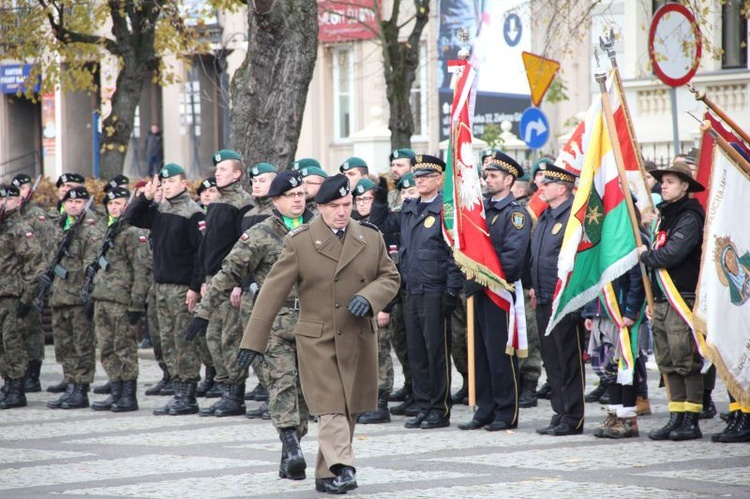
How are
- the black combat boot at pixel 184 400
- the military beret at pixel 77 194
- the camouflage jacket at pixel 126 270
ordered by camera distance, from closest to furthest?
the black combat boot at pixel 184 400, the camouflage jacket at pixel 126 270, the military beret at pixel 77 194

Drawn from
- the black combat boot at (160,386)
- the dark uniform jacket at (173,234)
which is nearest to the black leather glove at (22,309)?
the black combat boot at (160,386)

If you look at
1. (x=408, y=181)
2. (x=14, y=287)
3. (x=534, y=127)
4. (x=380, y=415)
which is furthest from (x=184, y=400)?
(x=534, y=127)

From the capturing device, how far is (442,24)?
104ft

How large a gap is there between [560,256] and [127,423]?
4165 millimetres

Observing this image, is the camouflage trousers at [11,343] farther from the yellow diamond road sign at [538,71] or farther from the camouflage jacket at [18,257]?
the yellow diamond road sign at [538,71]

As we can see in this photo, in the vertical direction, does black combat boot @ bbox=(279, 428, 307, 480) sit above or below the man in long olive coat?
below

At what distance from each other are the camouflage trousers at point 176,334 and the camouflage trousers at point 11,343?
1.60m

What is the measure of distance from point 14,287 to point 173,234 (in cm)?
194

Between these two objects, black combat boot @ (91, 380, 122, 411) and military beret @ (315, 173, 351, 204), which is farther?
black combat boot @ (91, 380, 122, 411)

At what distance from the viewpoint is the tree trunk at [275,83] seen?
53.0 feet

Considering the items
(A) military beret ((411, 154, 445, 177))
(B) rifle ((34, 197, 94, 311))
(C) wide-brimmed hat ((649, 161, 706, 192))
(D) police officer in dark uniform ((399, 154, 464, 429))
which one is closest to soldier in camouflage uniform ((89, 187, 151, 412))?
(B) rifle ((34, 197, 94, 311))

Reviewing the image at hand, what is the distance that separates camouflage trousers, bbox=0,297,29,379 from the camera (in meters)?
14.5

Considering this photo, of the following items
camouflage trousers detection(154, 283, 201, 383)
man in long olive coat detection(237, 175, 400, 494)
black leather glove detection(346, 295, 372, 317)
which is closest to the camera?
black leather glove detection(346, 295, 372, 317)

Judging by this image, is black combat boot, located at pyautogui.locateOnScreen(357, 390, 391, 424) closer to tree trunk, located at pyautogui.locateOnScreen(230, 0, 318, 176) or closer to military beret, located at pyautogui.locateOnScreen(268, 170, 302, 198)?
military beret, located at pyautogui.locateOnScreen(268, 170, 302, 198)
